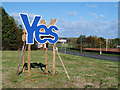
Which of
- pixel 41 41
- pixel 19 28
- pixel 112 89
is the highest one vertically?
pixel 19 28

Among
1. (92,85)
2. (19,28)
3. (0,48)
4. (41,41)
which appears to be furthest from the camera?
(19,28)

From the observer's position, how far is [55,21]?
378 inches

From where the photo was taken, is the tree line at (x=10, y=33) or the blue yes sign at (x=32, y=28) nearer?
the blue yes sign at (x=32, y=28)

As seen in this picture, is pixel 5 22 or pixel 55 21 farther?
pixel 5 22

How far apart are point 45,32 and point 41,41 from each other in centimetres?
68

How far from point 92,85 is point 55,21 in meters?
4.56

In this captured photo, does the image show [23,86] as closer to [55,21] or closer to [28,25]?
[28,25]

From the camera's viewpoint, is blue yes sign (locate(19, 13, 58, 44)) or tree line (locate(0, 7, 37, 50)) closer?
blue yes sign (locate(19, 13, 58, 44))

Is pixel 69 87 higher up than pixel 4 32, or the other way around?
pixel 4 32

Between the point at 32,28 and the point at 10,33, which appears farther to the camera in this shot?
the point at 10,33

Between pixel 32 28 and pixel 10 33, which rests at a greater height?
pixel 10 33

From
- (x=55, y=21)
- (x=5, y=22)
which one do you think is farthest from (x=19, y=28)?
(x=55, y=21)

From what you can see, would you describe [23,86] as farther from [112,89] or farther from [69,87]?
[112,89]

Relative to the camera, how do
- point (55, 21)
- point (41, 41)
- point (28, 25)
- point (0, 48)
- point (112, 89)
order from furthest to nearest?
point (0, 48) → point (55, 21) → point (41, 41) → point (28, 25) → point (112, 89)
